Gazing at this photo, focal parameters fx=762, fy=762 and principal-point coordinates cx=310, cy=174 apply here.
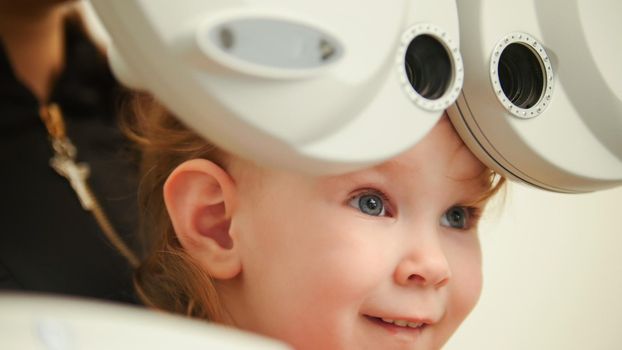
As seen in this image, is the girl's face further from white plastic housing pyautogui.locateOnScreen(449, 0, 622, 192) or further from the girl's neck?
the girl's neck

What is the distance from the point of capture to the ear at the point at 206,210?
56 centimetres

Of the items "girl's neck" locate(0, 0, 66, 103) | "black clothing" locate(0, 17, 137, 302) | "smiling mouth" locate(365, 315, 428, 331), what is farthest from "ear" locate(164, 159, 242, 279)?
"girl's neck" locate(0, 0, 66, 103)

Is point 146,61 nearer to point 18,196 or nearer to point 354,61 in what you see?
point 354,61

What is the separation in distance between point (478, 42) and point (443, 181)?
11 cm

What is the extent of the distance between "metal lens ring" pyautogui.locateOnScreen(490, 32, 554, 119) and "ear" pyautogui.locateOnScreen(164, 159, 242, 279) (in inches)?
8.2

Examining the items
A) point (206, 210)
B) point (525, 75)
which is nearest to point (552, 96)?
point (525, 75)

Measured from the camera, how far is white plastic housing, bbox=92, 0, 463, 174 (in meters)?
0.38

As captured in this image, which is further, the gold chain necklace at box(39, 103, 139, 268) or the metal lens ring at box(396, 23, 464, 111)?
the gold chain necklace at box(39, 103, 139, 268)

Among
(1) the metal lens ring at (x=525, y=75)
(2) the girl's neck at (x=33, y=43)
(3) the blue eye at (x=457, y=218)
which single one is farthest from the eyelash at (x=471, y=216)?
(2) the girl's neck at (x=33, y=43)

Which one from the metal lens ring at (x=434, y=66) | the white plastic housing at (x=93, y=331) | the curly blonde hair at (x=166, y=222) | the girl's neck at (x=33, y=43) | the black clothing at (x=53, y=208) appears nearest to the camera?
the white plastic housing at (x=93, y=331)

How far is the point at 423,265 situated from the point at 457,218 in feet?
0.33

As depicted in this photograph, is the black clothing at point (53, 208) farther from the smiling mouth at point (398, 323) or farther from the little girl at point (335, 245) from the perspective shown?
the smiling mouth at point (398, 323)

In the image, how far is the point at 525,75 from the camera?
0.53 m

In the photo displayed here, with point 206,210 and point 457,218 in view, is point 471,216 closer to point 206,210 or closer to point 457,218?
point 457,218
